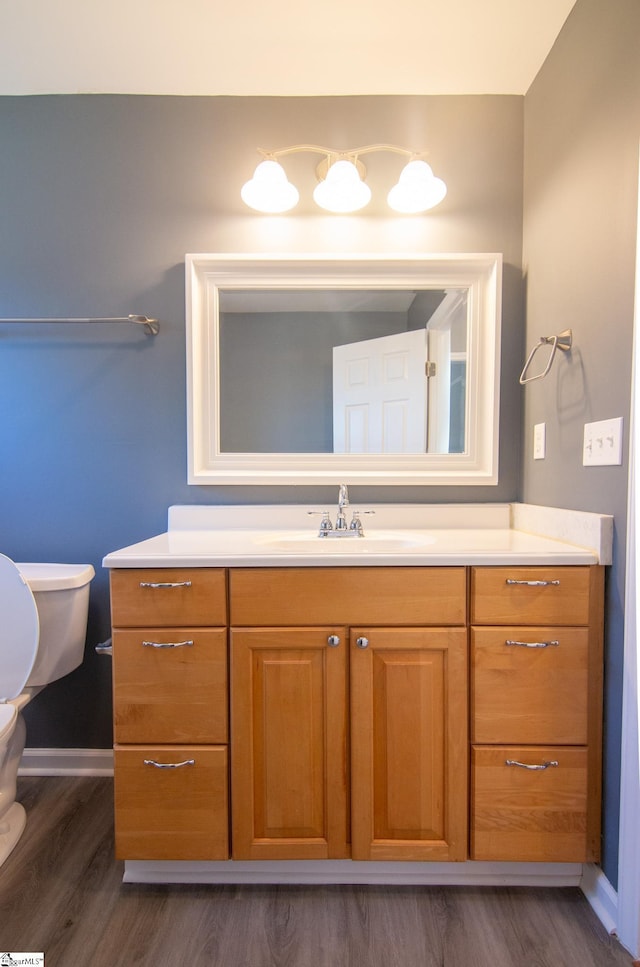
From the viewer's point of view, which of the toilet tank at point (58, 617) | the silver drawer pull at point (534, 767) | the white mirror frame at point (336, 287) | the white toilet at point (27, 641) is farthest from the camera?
the white mirror frame at point (336, 287)

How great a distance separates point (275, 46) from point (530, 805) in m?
2.24

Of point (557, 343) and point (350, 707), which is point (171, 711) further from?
point (557, 343)

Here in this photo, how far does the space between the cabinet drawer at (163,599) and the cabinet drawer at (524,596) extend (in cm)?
64

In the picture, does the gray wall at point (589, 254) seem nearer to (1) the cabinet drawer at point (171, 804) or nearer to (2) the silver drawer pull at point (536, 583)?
(2) the silver drawer pull at point (536, 583)

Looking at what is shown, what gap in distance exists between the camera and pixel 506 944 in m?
1.02

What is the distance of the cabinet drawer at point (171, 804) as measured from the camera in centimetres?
110

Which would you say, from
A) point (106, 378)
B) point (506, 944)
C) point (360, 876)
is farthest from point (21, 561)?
point (506, 944)

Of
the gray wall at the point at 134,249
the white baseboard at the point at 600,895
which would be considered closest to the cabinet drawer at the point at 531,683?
the white baseboard at the point at 600,895

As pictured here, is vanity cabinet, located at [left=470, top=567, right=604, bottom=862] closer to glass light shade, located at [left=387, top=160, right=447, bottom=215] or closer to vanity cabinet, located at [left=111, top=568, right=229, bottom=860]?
vanity cabinet, located at [left=111, top=568, right=229, bottom=860]

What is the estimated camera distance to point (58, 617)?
4.63 ft

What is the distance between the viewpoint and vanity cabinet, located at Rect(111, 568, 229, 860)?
1101 millimetres

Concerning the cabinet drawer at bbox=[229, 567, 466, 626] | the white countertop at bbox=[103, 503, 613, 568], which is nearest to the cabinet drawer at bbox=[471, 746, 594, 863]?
the cabinet drawer at bbox=[229, 567, 466, 626]

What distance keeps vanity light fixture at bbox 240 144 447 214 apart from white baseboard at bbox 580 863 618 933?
6.38ft

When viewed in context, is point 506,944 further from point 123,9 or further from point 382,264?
point 123,9
